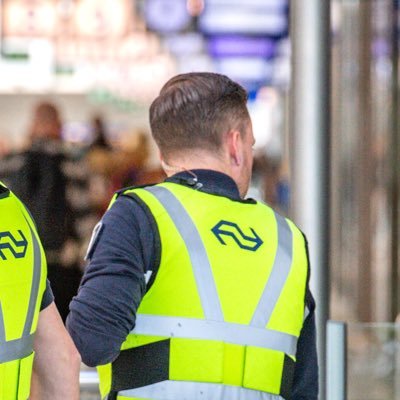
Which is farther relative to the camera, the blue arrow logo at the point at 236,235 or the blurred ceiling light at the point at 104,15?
the blurred ceiling light at the point at 104,15

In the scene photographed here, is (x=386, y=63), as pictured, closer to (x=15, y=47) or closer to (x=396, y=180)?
(x=396, y=180)

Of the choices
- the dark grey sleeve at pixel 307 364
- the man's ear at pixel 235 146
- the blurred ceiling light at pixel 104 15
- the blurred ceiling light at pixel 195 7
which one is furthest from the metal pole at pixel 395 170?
the blurred ceiling light at pixel 104 15

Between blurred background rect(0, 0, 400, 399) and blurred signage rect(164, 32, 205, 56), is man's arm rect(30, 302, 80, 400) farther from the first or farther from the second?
blurred signage rect(164, 32, 205, 56)

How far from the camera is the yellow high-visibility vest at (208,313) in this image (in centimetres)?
238

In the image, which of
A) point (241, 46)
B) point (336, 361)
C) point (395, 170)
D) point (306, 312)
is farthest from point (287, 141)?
point (241, 46)

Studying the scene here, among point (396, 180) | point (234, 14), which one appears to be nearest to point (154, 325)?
point (396, 180)

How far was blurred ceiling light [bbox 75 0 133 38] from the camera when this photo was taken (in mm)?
15695

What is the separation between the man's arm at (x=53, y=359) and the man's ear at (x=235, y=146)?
0.60 meters

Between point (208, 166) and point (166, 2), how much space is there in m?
10.1

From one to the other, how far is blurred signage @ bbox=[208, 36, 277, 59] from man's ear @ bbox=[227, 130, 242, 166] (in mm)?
9983

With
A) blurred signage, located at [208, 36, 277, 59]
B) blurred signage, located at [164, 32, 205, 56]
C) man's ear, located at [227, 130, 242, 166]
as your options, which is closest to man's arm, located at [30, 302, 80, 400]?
man's ear, located at [227, 130, 242, 166]

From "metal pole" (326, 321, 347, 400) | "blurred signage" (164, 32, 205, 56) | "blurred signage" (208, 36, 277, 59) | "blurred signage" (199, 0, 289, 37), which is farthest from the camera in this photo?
"blurred signage" (164, 32, 205, 56)

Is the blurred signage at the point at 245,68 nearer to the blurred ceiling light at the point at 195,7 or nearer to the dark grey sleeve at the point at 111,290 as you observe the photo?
the blurred ceiling light at the point at 195,7

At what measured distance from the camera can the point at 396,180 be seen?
8.18 m
